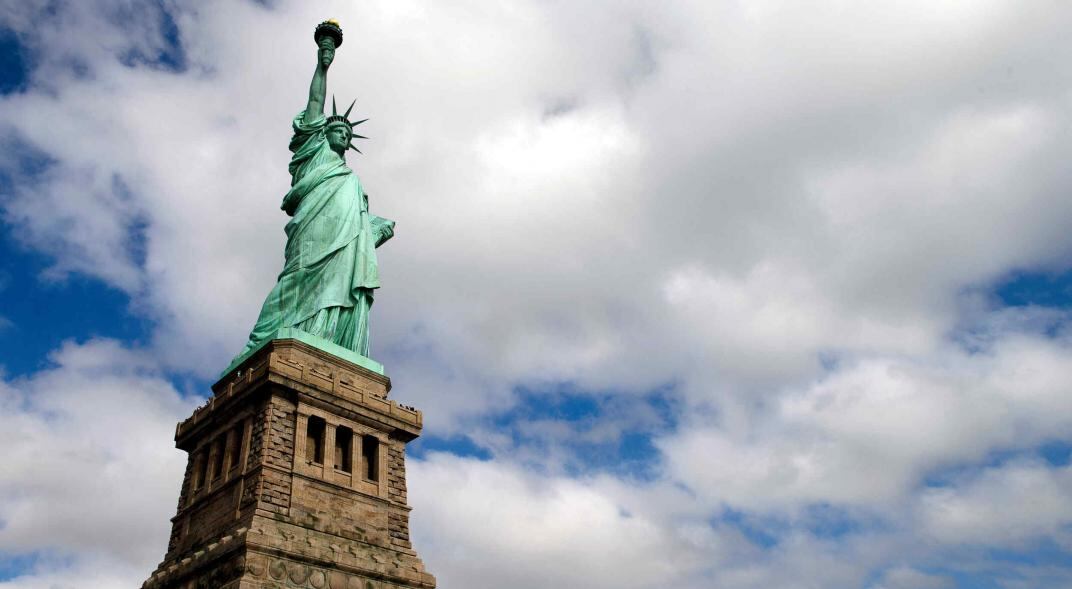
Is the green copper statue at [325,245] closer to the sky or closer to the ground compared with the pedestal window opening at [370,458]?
closer to the sky

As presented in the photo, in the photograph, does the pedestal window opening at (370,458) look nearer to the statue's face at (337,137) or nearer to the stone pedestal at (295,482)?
the stone pedestal at (295,482)

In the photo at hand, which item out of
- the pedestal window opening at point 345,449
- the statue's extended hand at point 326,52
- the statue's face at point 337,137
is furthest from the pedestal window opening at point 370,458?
the statue's extended hand at point 326,52

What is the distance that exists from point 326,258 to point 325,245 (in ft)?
2.19

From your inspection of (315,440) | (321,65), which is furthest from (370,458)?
(321,65)

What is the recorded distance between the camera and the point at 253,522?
87.8 feet

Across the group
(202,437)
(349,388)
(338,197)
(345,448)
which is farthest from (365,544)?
(338,197)

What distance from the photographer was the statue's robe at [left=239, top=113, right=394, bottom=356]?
3481 centimetres

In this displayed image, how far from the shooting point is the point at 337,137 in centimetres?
4050

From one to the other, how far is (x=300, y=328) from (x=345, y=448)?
521 cm

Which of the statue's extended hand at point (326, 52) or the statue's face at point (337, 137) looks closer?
the statue's face at point (337, 137)

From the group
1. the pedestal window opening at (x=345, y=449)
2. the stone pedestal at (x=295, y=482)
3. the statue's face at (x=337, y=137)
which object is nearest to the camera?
the stone pedestal at (x=295, y=482)

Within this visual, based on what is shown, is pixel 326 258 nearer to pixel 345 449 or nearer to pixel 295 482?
pixel 345 449

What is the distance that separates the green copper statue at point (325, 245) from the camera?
1372 inches

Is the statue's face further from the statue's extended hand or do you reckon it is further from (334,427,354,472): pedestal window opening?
(334,427,354,472): pedestal window opening
